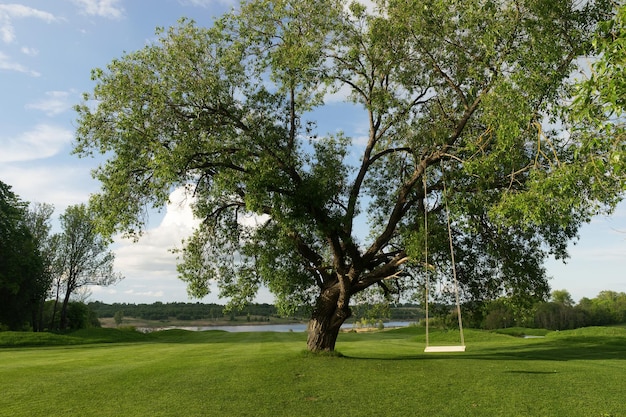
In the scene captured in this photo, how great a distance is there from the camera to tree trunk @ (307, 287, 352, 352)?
18888mm

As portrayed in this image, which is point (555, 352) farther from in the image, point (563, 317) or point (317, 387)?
point (563, 317)

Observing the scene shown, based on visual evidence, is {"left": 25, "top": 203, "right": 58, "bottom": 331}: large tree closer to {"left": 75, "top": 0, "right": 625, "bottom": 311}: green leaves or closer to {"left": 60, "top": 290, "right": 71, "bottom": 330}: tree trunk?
A: {"left": 60, "top": 290, "right": 71, "bottom": 330}: tree trunk

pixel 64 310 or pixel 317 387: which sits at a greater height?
pixel 64 310

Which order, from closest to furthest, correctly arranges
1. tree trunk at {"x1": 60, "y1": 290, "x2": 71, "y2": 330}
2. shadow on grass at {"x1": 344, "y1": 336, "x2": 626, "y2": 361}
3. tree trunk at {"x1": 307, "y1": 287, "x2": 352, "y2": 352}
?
tree trunk at {"x1": 307, "y1": 287, "x2": 352, "y2": 352}
shadow on grass at {"x1": 344, "y1": 336, "x2": 626, "y2": 361}
tree trunk at {"x1": 60, "y1": 290, "x2": 71, "y2": 330}

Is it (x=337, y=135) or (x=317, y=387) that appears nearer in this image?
(x=317, y=387)

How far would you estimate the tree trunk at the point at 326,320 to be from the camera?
18.9 metres

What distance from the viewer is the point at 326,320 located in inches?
752

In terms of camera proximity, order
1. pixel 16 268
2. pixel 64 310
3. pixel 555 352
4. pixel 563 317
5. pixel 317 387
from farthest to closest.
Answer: pixel 563 317 → pixel 64 310 → pixel 16 268 → pixel 555 352 → pixel 317 387

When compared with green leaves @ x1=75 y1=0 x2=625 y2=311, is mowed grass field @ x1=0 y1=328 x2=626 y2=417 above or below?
below

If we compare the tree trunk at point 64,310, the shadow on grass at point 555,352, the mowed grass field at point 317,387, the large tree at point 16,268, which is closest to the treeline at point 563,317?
the shadow on grass at point 555,352

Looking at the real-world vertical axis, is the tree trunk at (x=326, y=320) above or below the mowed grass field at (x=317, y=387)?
above

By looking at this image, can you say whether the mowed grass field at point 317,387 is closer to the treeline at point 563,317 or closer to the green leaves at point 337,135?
the green leaves at point 337,135

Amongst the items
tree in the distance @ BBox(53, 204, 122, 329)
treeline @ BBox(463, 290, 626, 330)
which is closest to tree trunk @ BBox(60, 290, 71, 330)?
tree in the distance @ BBox(53, 204, 122, 329)

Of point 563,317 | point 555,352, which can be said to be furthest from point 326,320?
point 563,317
